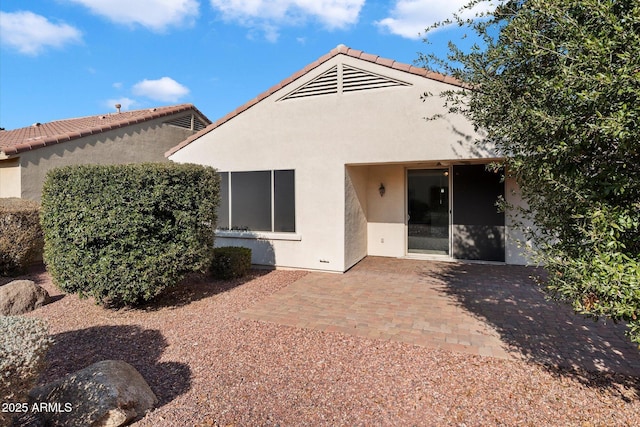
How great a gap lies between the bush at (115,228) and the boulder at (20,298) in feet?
3.71

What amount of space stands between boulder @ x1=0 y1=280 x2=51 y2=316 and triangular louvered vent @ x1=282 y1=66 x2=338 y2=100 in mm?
7744

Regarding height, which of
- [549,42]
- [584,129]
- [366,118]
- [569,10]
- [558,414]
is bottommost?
[558,414]

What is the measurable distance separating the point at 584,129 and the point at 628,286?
1.22 meters

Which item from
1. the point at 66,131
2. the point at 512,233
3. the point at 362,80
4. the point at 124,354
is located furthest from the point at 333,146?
the point at 66,131

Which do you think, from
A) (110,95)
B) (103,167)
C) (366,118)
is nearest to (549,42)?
(366,118)

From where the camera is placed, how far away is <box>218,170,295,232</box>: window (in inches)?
383

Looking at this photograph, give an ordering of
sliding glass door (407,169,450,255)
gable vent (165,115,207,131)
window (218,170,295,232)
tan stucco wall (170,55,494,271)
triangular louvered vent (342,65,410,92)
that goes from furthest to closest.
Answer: gable vent (165,115,207,131), sliding glass door (407,169,450,255), window (218,170,295,232), triangular louvered vent (342,65,410,92), tan stucco wall (170,55,494,271)

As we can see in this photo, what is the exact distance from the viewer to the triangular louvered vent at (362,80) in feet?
27.7

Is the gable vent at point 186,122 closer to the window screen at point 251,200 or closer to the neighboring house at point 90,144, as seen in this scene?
the neighboring house at point 90,144

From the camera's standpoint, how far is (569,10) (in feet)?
9.07

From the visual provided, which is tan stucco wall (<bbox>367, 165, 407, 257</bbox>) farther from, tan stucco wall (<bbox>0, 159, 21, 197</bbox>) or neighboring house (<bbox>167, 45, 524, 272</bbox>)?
tan stucco wall (<bbox>0, 159, 21, 197</bbox>)

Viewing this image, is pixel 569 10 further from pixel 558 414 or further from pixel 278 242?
pixel 278 242

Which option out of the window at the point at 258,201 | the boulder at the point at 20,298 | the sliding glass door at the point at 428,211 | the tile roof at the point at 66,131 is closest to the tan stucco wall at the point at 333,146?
the window at the point at 258,201

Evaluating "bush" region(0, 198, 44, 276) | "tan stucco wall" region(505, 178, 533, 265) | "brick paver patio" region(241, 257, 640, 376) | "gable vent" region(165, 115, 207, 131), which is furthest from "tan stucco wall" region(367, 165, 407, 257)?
"gable vent" region(165, 115, 207, 131)
